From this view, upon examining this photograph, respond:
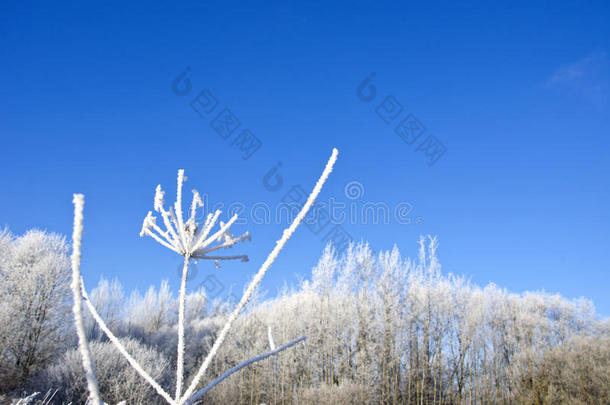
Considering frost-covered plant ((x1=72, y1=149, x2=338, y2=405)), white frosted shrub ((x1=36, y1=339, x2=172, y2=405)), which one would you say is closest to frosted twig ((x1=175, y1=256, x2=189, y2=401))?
frost-covered plant ((x1=72, y1=149, x2=338, y2=405))

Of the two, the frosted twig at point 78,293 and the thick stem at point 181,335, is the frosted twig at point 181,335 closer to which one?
the thick stem at point 181,335

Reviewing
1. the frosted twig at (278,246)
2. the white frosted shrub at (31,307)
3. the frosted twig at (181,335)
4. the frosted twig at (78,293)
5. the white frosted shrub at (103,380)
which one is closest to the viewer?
the frosted twig at (78,293)

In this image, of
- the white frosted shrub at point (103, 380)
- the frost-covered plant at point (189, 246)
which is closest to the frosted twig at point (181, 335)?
the frost-covered plant at point (189, 246)

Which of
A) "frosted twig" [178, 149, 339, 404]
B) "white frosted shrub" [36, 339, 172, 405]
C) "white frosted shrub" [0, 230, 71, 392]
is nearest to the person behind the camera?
"frosted twig" [178, 149, 339, 404]

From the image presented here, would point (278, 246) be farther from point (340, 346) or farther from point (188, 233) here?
point (340, 346)

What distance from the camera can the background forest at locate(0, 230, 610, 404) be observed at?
13914 mm

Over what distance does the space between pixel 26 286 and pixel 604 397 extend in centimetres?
2428

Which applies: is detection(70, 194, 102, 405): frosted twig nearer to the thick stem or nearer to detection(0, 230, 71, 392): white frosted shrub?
the thick stem

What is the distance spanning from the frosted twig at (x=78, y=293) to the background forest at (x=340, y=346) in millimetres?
14455

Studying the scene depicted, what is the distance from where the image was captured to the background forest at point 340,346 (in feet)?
45.6

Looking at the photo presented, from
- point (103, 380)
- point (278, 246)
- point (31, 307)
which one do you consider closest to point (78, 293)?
point (278, 246)

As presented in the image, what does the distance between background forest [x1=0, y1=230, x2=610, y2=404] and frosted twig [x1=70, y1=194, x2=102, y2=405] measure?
1445cm

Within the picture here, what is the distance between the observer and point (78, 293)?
597mm

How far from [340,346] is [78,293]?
64.0 feet
